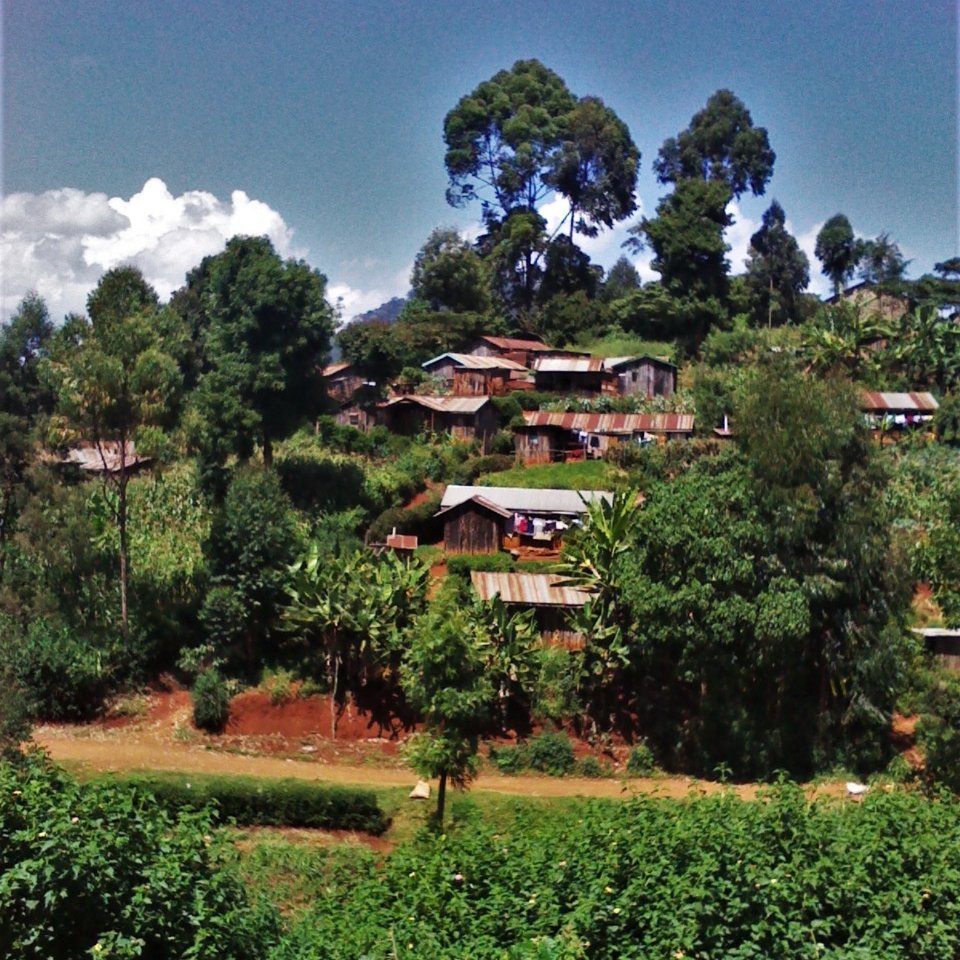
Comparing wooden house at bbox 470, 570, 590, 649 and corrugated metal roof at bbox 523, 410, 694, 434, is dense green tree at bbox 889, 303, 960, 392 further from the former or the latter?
wooden house at bbox 470, 570, 590, 649

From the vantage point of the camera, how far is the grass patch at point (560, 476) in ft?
117

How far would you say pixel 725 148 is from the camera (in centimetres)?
5941

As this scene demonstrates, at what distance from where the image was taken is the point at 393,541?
104ft

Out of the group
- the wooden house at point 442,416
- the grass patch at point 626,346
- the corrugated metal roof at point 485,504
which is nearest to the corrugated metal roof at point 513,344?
the grass patch at point 626,346

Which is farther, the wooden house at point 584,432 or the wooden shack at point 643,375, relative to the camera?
the wooden shack at point 643,375

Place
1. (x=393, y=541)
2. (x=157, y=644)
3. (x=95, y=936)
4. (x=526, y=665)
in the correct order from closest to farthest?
(x=95, y=936)
(x=526, y=665)
(x=157, y=644)
(x=393, y=541)

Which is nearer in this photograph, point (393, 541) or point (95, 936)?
point (95, 936)

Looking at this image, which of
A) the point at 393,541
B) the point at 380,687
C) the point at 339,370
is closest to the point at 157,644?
the point at 380,687

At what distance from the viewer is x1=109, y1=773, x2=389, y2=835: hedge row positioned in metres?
19.2

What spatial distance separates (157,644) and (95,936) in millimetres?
18968

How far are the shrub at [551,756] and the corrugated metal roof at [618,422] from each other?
18.3 metres

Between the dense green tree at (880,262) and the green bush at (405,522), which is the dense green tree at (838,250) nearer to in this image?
the dense green tree at (880,262)

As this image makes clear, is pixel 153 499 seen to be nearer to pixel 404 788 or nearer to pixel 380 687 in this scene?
pixel 380 687

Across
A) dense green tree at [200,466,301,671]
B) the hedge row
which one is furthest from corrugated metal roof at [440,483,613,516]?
the hedge row
